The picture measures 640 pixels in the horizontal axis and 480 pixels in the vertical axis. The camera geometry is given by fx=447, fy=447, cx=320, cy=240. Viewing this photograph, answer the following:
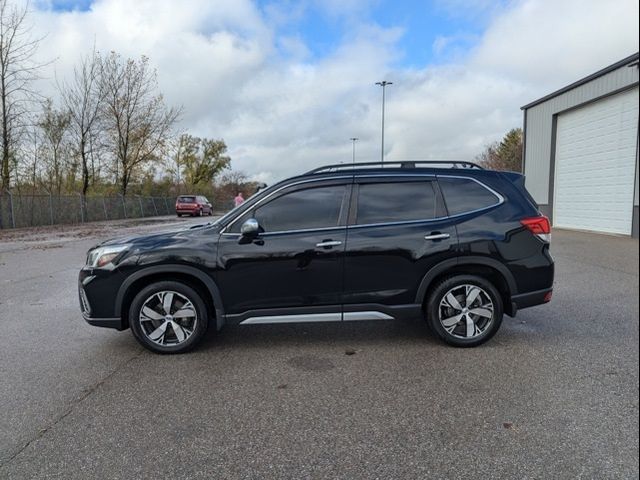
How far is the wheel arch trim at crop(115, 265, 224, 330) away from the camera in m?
4.43

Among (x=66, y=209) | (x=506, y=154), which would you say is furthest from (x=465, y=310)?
(x=506, y=154)

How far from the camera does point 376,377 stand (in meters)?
3.91

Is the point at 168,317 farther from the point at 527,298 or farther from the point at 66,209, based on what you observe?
the point at 66,209

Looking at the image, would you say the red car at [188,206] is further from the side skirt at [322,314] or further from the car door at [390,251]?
the car door at [390,251]

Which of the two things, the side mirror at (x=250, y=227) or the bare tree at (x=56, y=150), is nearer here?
the side mirror at (x=250, y=227)

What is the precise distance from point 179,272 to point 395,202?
2323 millimetres

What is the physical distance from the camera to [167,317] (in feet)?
14.8

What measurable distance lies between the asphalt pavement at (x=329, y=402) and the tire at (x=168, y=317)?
0.16 m

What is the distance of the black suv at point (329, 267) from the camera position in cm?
446

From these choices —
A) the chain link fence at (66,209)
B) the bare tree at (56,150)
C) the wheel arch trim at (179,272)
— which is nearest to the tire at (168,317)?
the wheel arch trim at (179,272)

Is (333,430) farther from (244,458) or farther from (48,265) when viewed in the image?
(48,265)

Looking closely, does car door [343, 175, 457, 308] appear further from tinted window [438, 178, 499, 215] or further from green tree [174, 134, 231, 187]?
green tree [174, 134, 231, 187]

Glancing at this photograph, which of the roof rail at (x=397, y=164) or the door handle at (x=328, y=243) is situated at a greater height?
the roof rail at (x=397, y=164)

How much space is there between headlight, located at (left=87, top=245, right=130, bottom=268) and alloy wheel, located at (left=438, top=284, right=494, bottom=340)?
3.30m
